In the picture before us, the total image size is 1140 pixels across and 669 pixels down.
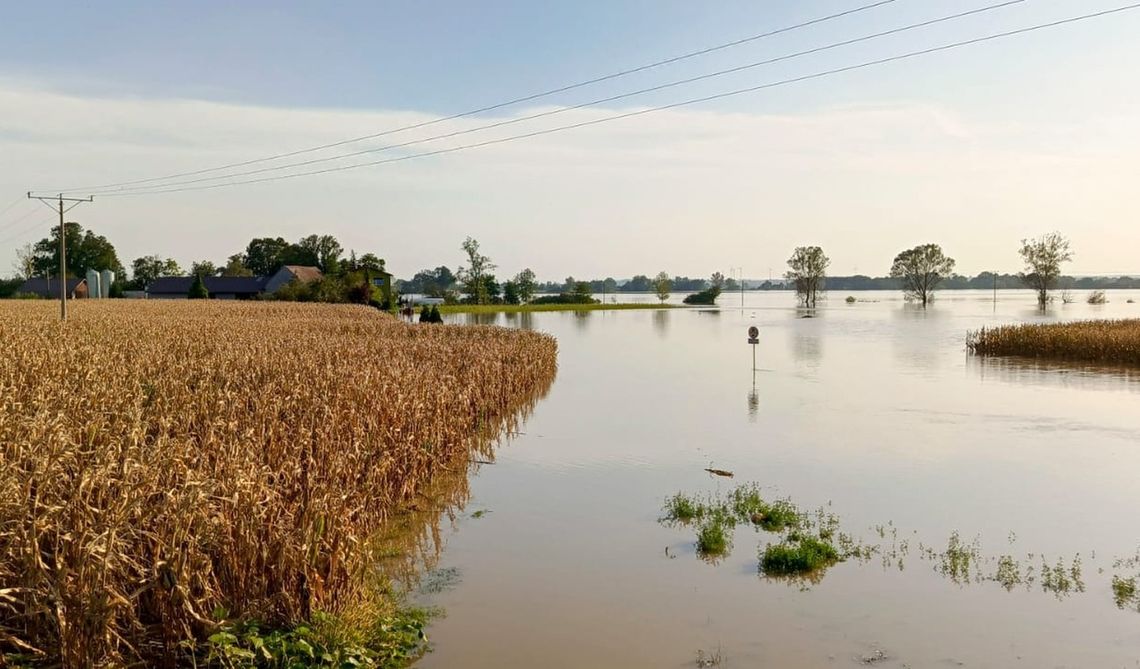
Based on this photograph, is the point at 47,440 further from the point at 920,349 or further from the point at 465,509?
the point at 920,349

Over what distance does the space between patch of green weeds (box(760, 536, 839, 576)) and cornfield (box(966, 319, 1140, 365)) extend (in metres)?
35.3

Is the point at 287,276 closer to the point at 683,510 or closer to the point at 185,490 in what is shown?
the point at 683,510

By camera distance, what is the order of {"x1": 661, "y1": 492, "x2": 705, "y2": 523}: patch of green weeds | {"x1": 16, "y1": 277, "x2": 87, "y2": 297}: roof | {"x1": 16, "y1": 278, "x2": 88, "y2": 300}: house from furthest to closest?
1. {"x1": 16, "y1": 277, "x2": 87, "y2": 297}: roof
2. {"x1": 16, "y1": 278, "x2": 88, "y2": 300}: house
3. {"x1": 661, "y1": 492, "x2": 705, "y2": 523}: patch of green weeds

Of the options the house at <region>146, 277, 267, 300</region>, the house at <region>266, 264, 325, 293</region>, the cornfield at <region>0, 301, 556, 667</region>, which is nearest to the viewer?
the cornfield at <region>0, 301, 556, 667</region>

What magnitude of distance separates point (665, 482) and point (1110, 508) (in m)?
7.23

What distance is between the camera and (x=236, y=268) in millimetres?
129875

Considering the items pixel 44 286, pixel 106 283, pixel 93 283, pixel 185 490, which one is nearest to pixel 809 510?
pixel 185 490

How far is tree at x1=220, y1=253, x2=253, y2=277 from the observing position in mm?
128375

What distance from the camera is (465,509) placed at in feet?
41.4

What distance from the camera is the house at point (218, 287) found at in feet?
371

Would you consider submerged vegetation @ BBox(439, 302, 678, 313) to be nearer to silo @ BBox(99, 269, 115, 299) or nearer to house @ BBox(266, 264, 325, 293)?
house @ BBox(266, 264, 325, 293)

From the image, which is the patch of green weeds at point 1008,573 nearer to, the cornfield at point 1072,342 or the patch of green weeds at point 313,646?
the patch of green weeds at point 313,646

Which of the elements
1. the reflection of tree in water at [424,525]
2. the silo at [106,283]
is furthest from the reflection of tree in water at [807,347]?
the silo at [106,283]

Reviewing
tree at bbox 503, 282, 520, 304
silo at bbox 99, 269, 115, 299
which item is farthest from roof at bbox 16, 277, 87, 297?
tree at bbox 503, 282, 520, 304
